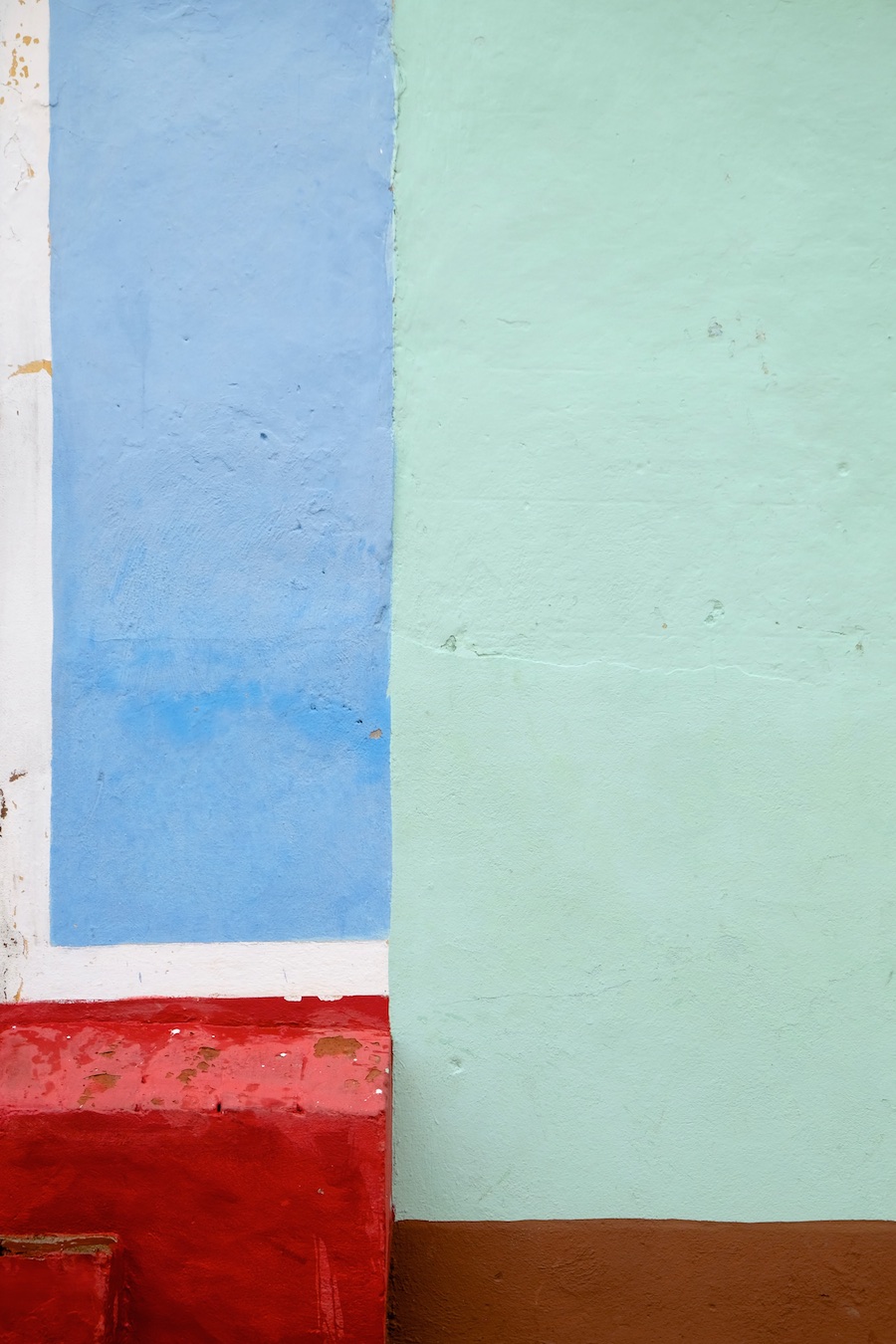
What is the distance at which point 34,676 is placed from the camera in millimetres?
1813

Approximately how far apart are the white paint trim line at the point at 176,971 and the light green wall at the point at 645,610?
20cm

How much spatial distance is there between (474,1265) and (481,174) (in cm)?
202

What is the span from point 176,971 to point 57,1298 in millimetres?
519

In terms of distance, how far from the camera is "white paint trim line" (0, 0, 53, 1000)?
1.80m

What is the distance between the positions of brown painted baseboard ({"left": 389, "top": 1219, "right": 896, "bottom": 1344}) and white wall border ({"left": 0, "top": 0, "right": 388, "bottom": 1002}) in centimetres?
52

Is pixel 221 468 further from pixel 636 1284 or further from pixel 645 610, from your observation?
pixel 636 1284

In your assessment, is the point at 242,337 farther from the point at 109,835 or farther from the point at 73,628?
the point at 109,835

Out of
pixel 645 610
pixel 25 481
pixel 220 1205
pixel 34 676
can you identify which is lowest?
pixel 220 1205

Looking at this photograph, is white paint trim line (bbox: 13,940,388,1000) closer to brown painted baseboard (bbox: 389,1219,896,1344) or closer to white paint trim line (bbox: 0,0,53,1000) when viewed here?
white paint trim line (bbox: 0,0,53,1000)

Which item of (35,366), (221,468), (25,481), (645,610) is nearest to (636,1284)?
(645,610)

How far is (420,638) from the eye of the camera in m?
1.82

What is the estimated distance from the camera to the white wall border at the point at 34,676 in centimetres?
180

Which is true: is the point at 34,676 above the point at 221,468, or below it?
below

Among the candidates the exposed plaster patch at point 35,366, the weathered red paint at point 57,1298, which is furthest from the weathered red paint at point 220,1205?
the exposed plaster patch at point 35,366
